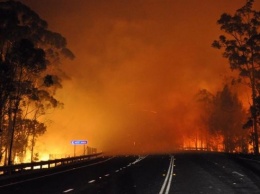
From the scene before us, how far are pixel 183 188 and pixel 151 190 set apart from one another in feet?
4.76

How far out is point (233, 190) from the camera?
52.6 ft

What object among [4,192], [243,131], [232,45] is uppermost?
[232,45]

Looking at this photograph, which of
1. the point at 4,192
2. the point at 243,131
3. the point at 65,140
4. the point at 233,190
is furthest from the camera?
the point at 243,131

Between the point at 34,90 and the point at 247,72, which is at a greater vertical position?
the point at 247,72

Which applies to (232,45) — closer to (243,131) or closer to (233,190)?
(233,190)

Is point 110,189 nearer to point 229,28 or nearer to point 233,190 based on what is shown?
point 233,190

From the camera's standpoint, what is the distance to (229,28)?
59312 mm

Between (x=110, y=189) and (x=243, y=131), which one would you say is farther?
(x=243, y=131)

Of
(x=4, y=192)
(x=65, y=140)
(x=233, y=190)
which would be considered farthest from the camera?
(x=65, y=140)

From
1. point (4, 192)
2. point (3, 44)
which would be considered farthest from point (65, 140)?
point (4, 192)

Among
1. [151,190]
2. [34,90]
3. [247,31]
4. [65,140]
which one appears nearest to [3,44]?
[34,90]

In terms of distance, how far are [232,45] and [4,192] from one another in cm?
4809

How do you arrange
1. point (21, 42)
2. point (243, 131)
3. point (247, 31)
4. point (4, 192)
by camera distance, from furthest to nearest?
point (243, 131) → point (247, 31) → point (21, 42) → point (4, 192)

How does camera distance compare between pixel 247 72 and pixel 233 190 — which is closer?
pixel 233 190
